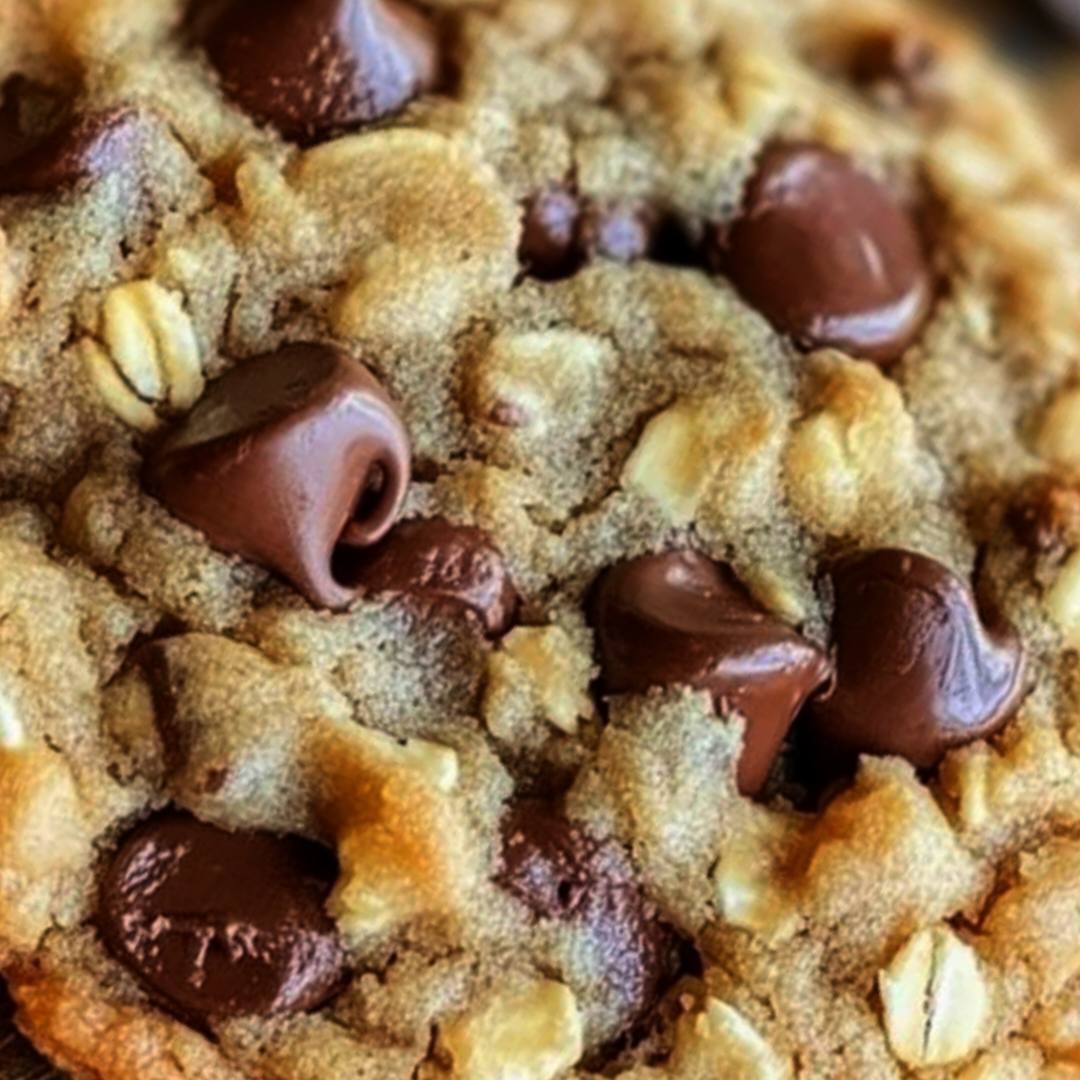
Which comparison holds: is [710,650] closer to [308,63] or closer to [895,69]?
[308,63]

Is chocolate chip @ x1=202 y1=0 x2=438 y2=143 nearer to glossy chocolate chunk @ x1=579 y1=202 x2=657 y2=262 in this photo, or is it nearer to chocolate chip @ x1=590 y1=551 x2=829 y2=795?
glossy chocolate chunk @ x1=579 y1=202 x2=657 y2=262

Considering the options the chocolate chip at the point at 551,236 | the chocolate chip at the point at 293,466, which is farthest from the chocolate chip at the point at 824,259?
the chocolate chip at the point at 293,466

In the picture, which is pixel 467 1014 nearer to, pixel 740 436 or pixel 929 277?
pixel 740 436

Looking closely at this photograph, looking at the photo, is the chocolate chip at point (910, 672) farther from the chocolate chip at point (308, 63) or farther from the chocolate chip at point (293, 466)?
Answer: the chocolate chip at point (308, 63)

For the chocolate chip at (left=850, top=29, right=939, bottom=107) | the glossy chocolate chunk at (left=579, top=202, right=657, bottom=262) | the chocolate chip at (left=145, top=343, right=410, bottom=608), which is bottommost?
the chocolate chip at (left=850, top=29, right=939, bottom=107)

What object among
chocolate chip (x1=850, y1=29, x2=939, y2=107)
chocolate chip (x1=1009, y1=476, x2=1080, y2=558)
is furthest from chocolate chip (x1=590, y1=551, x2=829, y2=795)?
chocolate chip (x1=850, y1=29, x2=939, y2=107)

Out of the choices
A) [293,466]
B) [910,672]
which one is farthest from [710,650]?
[293,466]
